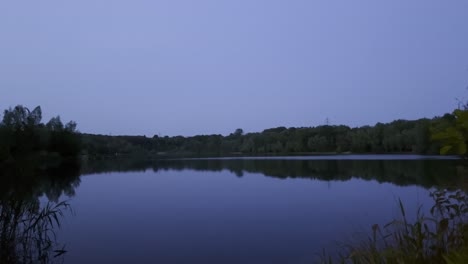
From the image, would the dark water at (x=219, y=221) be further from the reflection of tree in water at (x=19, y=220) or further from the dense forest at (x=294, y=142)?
the dense forest at (x=294, y=142)

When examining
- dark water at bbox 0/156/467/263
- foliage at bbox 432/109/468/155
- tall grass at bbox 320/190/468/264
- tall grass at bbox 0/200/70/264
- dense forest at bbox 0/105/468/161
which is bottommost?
dark water at bbox 0/156/467/263

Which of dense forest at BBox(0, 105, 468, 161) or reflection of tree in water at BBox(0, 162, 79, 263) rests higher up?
dense forest at BBox(0, 105, 468, 161)

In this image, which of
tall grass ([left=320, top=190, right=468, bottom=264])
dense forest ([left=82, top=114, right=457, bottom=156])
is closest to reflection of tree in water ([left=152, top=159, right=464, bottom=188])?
tall grass ([left=320, top=190, right=468, bottom=264])

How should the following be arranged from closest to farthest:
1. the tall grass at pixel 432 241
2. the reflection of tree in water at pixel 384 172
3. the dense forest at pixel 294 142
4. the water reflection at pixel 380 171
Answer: the tall grass at pixel 432 241, the water reflection at pixel 380 171, the reflection of tree in water at pixel 384 172, the dense forest at pixel 294 142

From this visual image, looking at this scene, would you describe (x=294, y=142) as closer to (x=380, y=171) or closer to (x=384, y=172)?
(x=380, y=171)

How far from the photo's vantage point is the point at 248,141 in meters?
142

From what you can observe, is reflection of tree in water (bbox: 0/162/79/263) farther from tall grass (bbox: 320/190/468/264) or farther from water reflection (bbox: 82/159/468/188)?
water reflection (bbox: 82/159/468/188)

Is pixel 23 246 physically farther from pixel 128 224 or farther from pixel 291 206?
pixel 291 206

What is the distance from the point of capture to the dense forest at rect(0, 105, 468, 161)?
874 cm

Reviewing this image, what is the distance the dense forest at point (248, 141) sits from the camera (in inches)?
344

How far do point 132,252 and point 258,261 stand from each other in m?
3.17

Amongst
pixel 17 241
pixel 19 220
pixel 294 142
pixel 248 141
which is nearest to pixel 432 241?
pixel 17 241

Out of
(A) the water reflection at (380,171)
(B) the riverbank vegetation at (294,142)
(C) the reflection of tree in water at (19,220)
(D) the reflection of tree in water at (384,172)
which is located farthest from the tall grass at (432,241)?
(B) the riverbank vegetation at (294,142)

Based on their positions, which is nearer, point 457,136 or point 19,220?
point 457,136
